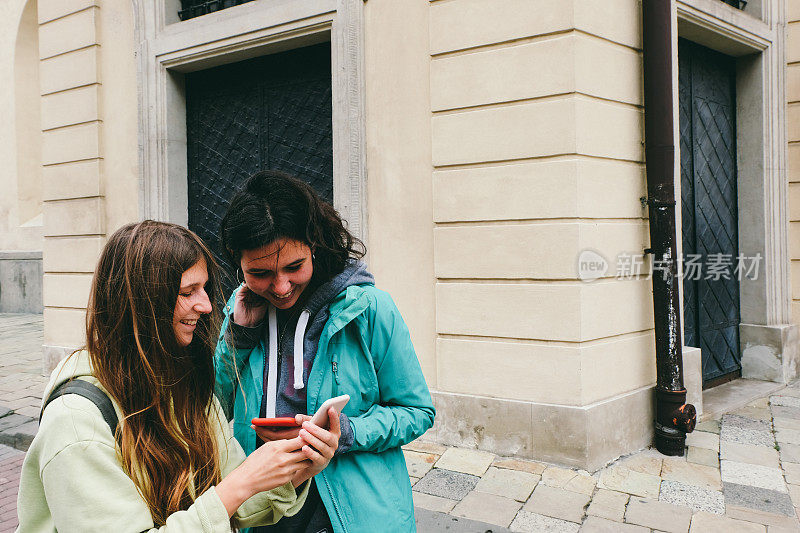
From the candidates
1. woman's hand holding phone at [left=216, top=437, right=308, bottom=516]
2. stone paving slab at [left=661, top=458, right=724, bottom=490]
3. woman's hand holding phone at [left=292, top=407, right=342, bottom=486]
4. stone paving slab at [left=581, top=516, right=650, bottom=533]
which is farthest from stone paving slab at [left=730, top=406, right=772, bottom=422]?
woman's hand holding phone at [left=216, top=437, right=308, bottom=516]

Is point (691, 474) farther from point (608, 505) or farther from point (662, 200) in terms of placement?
point (662, 200)

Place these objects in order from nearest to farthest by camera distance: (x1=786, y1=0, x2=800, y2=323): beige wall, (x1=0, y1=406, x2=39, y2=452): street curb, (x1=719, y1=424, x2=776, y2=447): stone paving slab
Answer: (x1=719, y1=424, x2=776, y2=447): stone paving slab → (x1=0, y1=406, x2=39, y2=452): street curb → (x1=786, y1=0, x2=800, y2=323): beige wall

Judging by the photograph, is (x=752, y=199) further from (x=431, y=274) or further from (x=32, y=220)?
(x=32, y=220)

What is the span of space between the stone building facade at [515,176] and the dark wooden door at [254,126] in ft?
0.63

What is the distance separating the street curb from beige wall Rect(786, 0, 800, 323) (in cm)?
811

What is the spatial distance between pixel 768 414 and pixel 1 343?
35.6ft

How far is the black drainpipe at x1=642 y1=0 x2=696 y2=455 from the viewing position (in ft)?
14.7

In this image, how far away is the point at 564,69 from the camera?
13.6 ft

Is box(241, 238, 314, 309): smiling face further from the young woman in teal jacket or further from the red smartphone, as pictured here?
the red smartphone

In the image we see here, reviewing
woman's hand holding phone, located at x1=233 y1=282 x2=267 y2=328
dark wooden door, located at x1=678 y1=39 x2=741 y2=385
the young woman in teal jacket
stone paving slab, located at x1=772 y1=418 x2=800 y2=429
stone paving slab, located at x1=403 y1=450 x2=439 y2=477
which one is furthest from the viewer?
dark wooden door, located at x1=678 y1=39 x2=741 y2=385

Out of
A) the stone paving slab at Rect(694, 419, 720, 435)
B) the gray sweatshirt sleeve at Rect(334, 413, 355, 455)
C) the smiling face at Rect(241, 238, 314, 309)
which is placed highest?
the smiling face at Rect(241, 238, 314, 309)

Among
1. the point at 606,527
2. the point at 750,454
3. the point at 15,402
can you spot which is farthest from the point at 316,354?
the point at 15,402

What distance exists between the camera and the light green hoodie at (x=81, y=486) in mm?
1113

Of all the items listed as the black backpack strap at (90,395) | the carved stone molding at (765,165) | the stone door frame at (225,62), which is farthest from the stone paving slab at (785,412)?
the black backpack strap at (90,395)
